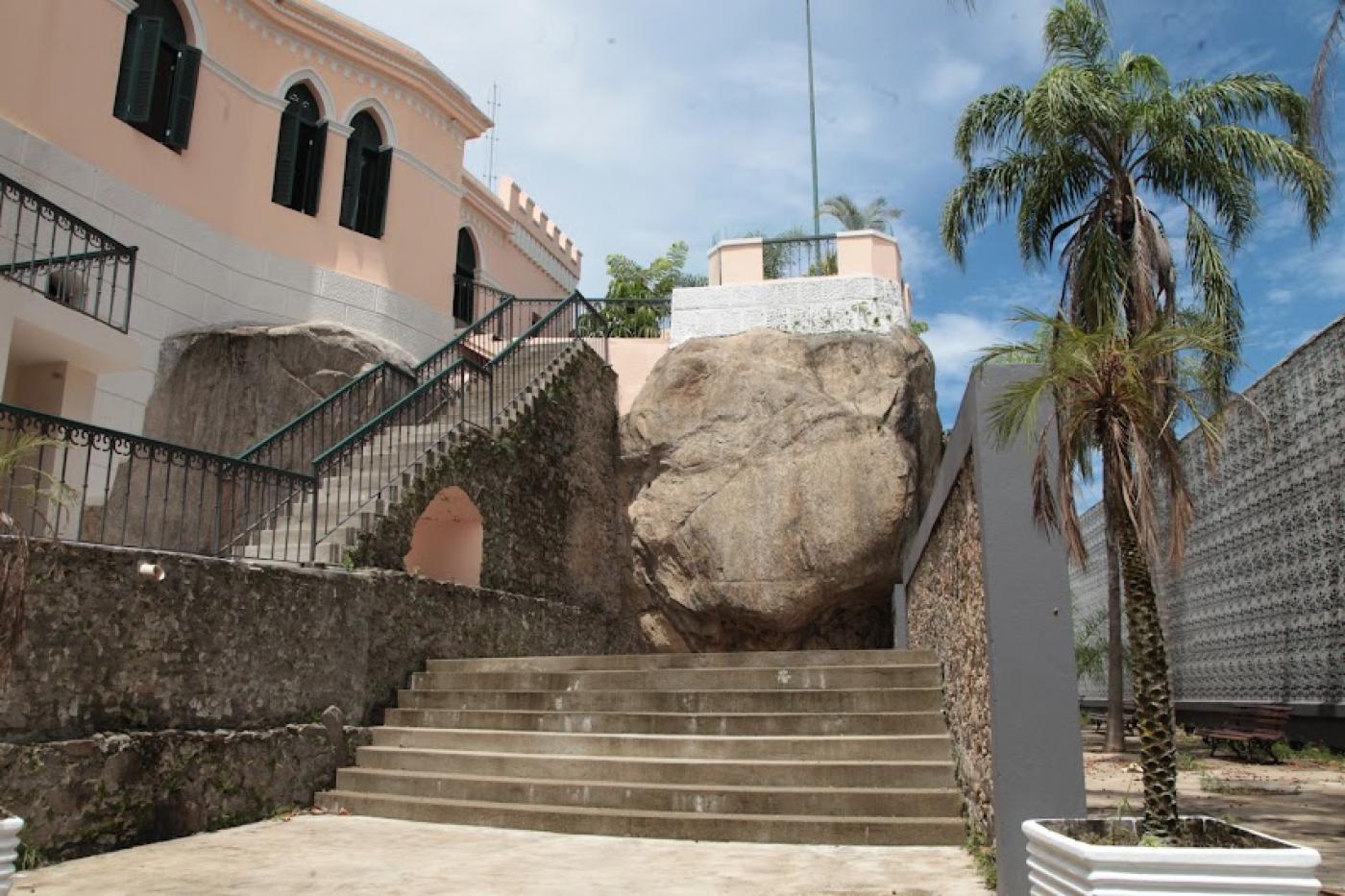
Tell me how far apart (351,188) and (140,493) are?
20.0 feet

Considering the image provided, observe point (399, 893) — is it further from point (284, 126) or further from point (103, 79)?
point (284, 126)

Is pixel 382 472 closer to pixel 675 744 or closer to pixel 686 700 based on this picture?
pixel 686 700

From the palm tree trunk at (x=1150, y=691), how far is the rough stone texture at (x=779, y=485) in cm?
943

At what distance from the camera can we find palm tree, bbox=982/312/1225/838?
3.70 meters

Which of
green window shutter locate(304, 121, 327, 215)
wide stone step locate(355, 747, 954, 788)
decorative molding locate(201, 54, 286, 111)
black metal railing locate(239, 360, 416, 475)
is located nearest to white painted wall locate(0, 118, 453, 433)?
green window shutter locate(304, 121, 327, 215)

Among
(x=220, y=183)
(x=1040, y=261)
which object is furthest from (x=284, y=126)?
(x=1040, y=261)

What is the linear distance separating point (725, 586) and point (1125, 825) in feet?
33.0

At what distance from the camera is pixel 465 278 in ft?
60.2

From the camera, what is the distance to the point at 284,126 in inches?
573

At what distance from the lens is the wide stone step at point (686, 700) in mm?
7223

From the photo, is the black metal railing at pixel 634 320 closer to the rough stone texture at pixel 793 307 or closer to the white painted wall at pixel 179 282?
the rough stone texture at pixel 793 307

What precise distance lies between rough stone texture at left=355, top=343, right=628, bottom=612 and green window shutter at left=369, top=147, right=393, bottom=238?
13.3 feet

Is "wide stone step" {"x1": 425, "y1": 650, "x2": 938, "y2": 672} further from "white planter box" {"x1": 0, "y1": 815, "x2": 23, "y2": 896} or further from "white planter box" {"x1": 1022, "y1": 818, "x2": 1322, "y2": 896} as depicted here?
"white planter box" {"x1": 0, "y1": 815, "x2": 23, "y2": 896}

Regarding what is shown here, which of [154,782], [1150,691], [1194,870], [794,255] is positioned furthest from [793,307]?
[1194,870]
